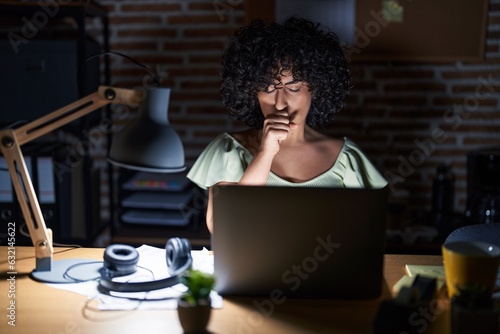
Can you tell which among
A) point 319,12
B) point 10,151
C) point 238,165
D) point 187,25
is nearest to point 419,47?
point 319,12

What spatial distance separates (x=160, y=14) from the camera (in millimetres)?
3014

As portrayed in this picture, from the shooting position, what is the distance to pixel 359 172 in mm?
1945

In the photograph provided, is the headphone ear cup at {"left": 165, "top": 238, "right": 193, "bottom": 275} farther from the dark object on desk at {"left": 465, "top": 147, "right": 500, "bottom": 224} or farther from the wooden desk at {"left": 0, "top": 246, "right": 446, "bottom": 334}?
the dark object on desk at {"left": 465, "top": 147, "right": 500, "bottom": 224}

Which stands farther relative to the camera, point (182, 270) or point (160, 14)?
point (160, 14)

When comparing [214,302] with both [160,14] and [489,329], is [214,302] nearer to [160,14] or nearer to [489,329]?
[489,329]

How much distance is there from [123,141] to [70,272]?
0.34 meters

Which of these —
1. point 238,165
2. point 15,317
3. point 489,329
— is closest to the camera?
point 489,329

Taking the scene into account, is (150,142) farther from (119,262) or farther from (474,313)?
(474,313)

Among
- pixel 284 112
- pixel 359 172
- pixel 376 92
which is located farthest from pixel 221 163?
pixel 376 92

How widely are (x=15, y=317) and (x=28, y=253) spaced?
0.41 m

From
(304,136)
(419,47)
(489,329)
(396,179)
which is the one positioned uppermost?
(419,47)

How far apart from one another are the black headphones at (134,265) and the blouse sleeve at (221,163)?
493 millimetres

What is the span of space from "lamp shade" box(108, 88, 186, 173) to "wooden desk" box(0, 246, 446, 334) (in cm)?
31

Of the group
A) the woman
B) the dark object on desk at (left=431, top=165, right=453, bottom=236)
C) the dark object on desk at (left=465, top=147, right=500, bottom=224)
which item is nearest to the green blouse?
the woman
